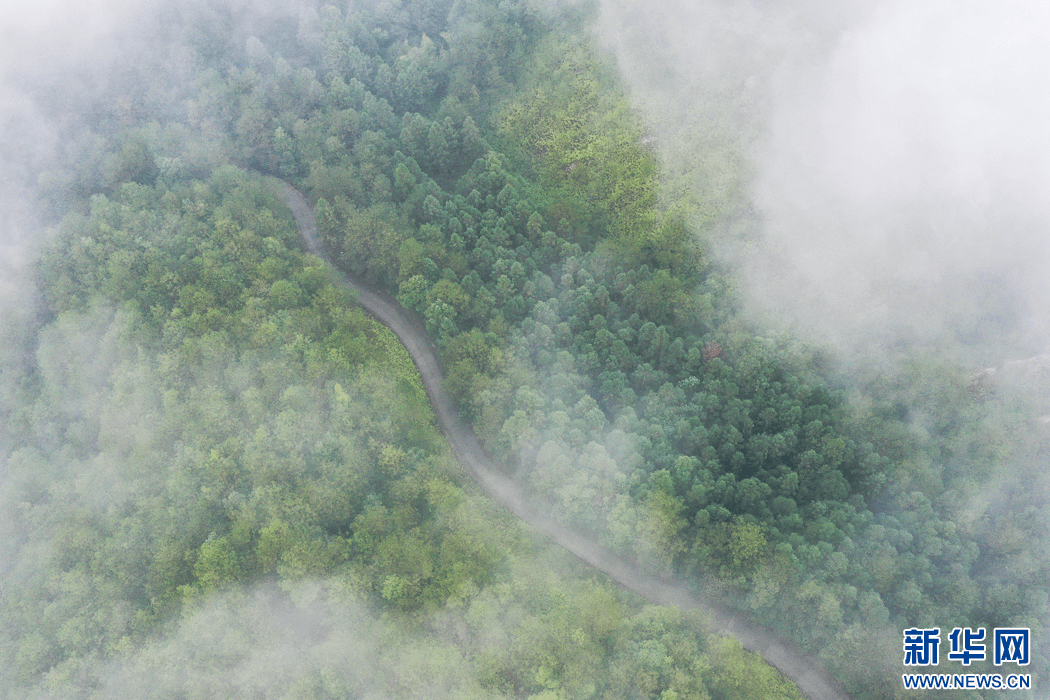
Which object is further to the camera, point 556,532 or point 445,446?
point 445,446

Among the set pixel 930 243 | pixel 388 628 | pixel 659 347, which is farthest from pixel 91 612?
pixel 930 243

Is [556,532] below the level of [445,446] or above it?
below

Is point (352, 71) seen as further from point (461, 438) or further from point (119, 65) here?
point (461, 438)

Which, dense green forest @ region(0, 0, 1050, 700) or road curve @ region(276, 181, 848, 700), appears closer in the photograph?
dense green forest @ region(0, 0, 1050, 700)

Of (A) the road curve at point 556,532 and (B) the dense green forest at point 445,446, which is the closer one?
(B) the dense green forest at point 445,446

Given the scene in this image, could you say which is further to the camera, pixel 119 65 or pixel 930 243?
pixel 119 65
